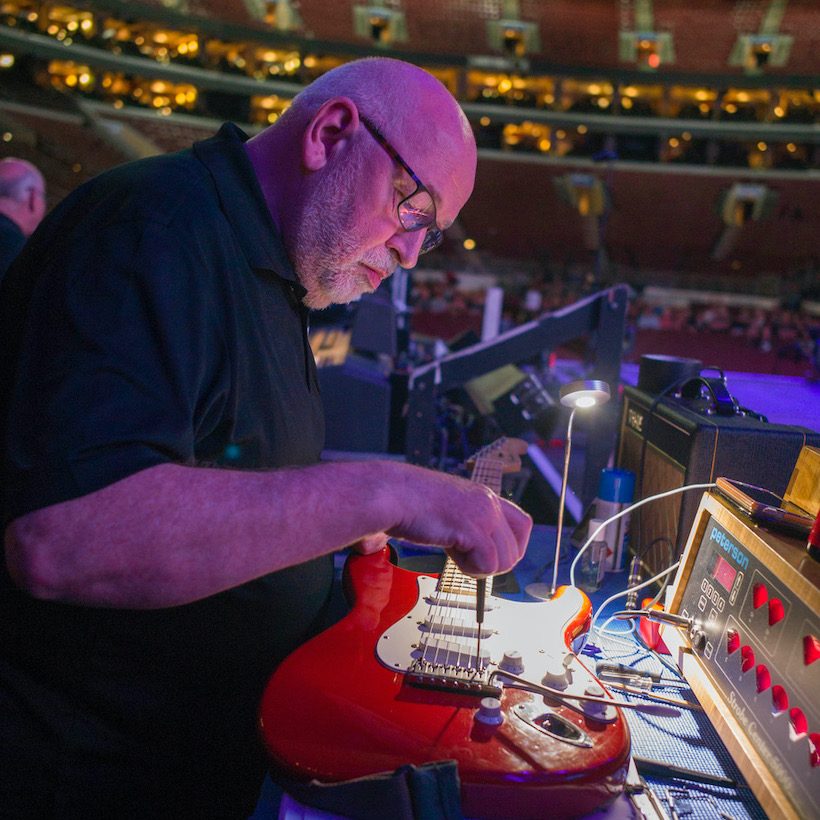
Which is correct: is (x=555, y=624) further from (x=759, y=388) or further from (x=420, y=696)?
(x=759, y=388)

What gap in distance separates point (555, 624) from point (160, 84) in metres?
21.4

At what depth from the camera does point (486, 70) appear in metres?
17.0

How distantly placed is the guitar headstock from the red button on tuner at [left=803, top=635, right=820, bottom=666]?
1145 mm

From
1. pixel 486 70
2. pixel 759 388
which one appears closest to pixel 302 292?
pixel 759 388

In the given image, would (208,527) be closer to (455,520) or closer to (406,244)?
(455,520)

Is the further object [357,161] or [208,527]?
[357,161]

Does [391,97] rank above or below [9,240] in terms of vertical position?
above

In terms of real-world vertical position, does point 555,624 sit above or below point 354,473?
below

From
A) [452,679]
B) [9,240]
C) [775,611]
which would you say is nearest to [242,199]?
[452,679]

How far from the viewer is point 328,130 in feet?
3.33

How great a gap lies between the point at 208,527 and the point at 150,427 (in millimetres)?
123

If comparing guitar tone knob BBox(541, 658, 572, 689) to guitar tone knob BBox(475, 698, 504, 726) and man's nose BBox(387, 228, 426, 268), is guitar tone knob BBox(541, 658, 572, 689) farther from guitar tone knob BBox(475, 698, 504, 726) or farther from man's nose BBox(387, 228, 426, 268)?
man's nose BBox(387, 228, 426, 268)

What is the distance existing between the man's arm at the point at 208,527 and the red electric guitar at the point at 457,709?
244 mm

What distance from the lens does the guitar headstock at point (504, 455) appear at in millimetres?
1952
